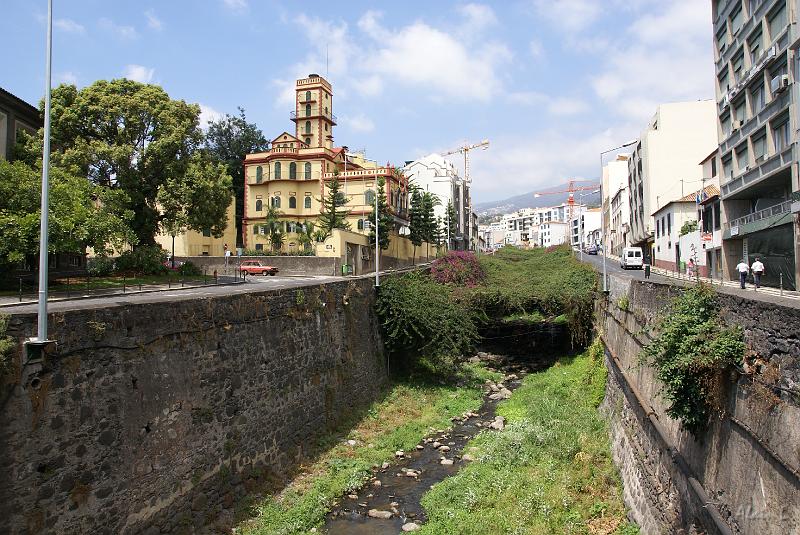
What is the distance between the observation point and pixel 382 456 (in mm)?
17172

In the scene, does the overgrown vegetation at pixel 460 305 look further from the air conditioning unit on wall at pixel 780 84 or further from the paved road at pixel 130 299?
the air conditioning unit on wall at pixel 780 84

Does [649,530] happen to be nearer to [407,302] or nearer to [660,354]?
[660,354]

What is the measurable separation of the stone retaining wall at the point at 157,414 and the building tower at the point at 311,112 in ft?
141

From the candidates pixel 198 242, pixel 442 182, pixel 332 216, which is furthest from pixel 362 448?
pixel 442 182

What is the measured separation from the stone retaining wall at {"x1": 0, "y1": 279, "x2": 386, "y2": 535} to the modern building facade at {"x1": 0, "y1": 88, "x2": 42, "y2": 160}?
1457cm

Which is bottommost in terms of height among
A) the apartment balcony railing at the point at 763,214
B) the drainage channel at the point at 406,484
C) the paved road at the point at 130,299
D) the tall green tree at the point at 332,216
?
the drainage channel at the point at 406,484

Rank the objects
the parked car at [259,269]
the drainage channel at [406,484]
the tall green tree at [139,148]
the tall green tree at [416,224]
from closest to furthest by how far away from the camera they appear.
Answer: the drainage channel at [406,484] → the tall green tree at [139,148] → the parked car at [259,269] → the tall green tree at [416,224]

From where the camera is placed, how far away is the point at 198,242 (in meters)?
45.5

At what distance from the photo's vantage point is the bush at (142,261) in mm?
25859

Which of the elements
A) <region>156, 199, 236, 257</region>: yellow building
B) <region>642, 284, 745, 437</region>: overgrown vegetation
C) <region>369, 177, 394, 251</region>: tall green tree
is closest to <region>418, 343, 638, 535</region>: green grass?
A: <region>642, 284, 745, 437</region>: overgrown vegetation

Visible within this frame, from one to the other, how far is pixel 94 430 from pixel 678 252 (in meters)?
41.3

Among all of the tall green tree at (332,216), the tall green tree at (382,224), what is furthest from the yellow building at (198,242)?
the tall green tree at (382,224)

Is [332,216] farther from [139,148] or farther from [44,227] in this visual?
[44,227]

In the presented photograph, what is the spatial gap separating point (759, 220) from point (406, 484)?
847 inches
